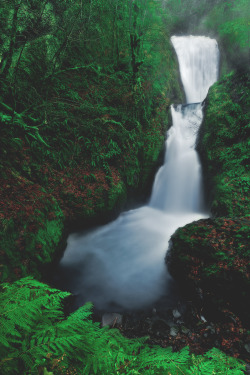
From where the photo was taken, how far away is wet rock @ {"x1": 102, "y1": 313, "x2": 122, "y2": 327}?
4.02m

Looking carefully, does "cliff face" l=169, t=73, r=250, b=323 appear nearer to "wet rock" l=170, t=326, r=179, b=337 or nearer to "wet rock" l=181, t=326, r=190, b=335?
"wet rock" l=181, t=326, r=190, b=335

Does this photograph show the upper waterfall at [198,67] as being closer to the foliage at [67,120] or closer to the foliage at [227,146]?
the foliage at [227,146]

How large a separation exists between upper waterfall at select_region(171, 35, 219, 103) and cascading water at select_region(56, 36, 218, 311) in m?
5.72

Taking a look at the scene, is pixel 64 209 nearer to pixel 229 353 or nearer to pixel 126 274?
pixel 126 274

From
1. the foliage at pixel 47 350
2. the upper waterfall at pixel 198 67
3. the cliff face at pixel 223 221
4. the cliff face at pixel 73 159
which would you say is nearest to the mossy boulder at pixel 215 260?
the cliff face at pixel 223 221

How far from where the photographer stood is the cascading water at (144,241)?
16.5 feet

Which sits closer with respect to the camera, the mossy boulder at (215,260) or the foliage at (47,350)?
the foliage at (47,350)

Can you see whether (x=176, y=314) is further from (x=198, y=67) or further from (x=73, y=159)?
(x=198, y=67)

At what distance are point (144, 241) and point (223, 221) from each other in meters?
3.01

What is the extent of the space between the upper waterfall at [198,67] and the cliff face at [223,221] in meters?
6.58

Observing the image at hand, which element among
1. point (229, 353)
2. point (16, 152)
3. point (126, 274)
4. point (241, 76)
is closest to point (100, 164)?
point (16, 152)

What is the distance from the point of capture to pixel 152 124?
10570 millimetres

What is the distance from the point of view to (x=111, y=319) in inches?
162

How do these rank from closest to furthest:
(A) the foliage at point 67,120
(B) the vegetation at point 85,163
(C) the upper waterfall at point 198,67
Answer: (B) the vegetation at point 85,163 → (A) the foliage at point 67,120 → (C) the upper waterfall at point 198,67
